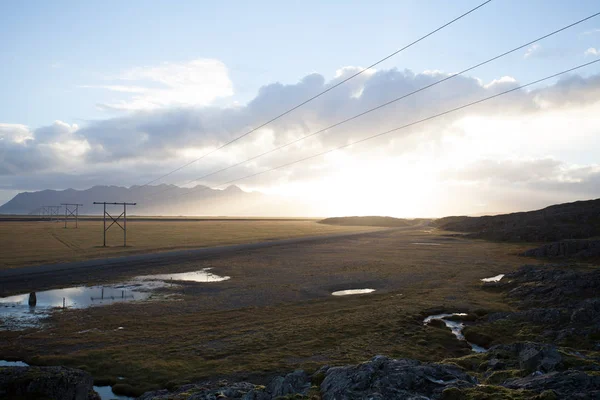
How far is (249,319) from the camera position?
773 inches

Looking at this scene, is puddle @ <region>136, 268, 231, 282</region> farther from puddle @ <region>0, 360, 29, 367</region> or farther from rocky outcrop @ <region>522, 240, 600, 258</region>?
rocky outcrop @ <region>522, 240, 600, 258</region>

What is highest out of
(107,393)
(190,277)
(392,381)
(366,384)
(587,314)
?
(392,381)

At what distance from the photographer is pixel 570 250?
42.7 m

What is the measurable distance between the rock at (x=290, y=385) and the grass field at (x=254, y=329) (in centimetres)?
254

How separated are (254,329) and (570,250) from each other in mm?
40190

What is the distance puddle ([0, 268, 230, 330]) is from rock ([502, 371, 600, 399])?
65.7 ft

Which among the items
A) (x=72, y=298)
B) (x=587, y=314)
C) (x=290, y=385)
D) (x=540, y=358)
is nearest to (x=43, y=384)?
(x=290, y=385)

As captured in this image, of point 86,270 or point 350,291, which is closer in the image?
point 350,291

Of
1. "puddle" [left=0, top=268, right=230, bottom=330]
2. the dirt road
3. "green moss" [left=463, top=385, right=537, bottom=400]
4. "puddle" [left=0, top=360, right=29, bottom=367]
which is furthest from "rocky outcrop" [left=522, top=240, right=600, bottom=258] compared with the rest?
"puddle" [left=0, top=360, right=29, bottom=367]

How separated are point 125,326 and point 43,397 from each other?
28.9 feet

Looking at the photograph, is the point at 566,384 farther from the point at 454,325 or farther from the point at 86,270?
the point at 86,270

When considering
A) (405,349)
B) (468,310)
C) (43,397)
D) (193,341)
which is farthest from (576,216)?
(43,397)

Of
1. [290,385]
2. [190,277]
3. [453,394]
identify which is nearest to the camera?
[453,394]

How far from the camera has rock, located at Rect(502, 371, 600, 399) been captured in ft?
25.3
